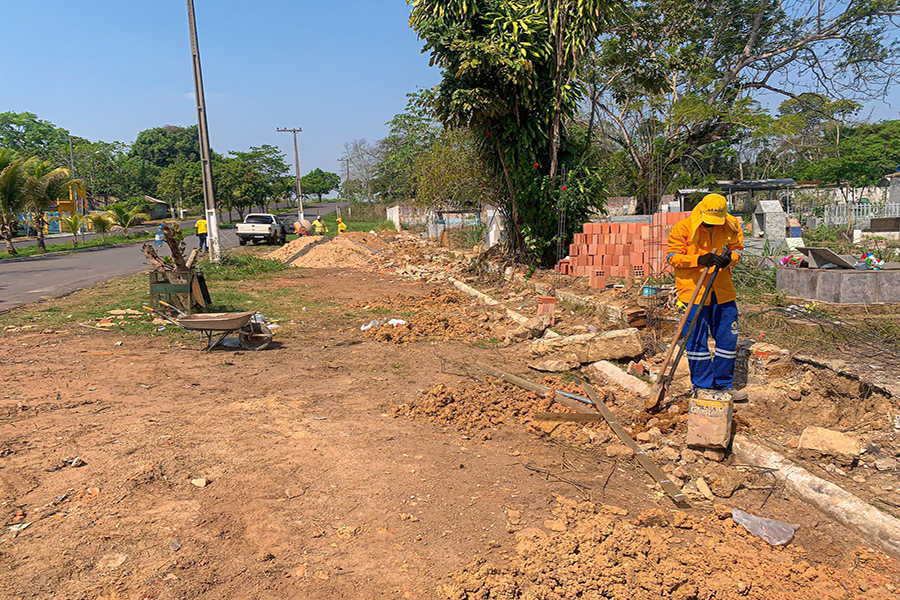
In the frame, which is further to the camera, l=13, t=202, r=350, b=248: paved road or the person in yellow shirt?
l=13, t=202, r=350, b=248: paved road

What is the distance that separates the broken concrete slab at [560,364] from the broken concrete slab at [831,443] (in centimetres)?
268

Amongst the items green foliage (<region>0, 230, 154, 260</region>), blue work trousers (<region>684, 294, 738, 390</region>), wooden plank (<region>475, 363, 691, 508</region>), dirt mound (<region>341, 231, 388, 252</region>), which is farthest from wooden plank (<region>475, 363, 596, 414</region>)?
green foliage (<region>0, 230, 154, 260</region>)

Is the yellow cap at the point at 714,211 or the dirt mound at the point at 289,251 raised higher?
the yellow cap at the point at 714,211

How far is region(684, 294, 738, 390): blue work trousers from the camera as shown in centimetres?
469

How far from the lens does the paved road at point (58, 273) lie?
Result: 12188 mm

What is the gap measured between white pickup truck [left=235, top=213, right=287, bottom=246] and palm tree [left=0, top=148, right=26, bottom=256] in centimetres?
814

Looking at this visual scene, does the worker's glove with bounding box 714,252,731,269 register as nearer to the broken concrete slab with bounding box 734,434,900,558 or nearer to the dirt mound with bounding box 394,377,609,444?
the broken concrete slab with bounding box 734,434,900,558

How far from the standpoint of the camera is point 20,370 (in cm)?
652

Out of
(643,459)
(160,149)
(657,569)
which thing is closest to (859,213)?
(643,459)

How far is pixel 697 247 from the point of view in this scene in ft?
15.8

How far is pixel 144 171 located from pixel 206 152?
47.7 m

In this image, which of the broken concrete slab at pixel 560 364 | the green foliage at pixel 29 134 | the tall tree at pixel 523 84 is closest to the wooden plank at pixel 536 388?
the broken concrete slab at pixel 560 364

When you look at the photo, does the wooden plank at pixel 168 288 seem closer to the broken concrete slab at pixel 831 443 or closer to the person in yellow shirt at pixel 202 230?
the broken concrete slab at pixel 831 443

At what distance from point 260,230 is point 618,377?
75.9 ft
